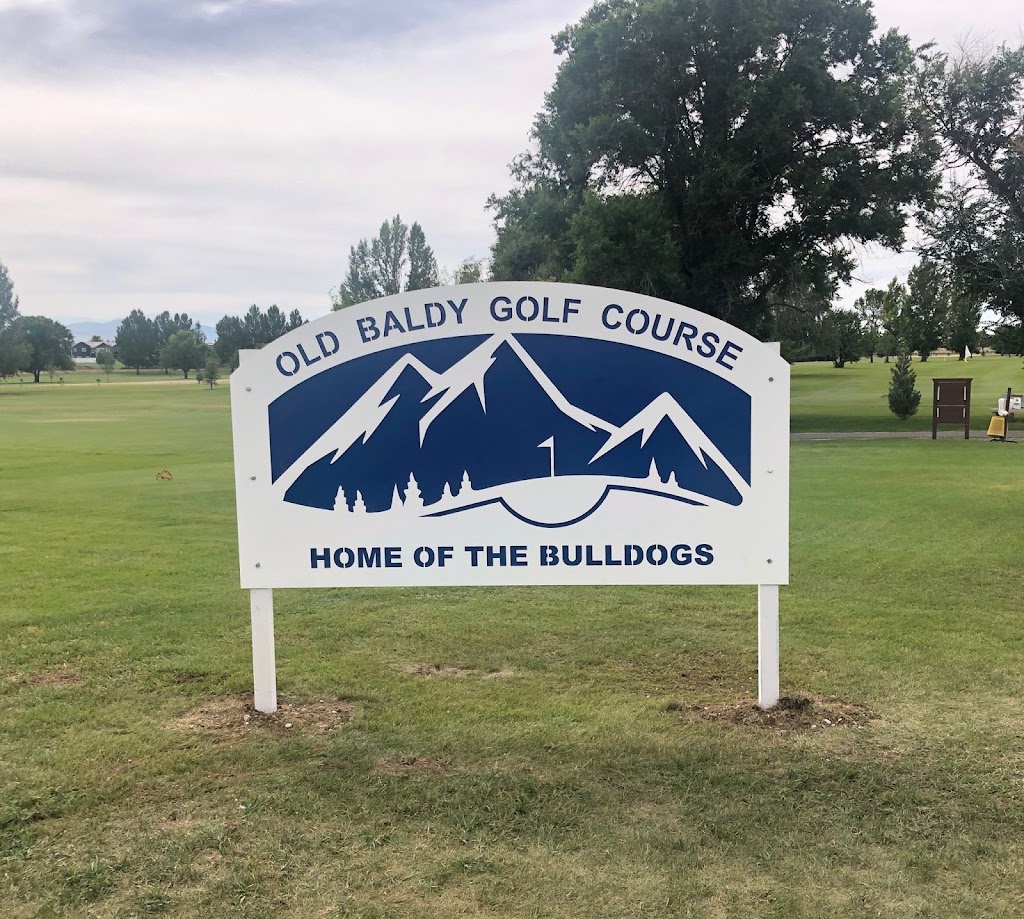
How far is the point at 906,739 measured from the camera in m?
4.01

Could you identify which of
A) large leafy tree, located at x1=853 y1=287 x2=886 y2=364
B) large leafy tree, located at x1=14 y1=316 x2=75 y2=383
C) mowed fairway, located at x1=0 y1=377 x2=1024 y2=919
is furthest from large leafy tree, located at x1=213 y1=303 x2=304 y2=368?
mowed fairway, located at x1=0 y1=377 x2=1024 y2=919

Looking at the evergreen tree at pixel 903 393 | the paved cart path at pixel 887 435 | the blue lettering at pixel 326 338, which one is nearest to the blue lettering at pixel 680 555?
the blue lettering at pixel 326 338

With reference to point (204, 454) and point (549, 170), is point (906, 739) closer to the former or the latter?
point (204, 454)

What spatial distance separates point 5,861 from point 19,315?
405ft

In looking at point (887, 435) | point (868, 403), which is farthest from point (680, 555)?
point (868, 403)

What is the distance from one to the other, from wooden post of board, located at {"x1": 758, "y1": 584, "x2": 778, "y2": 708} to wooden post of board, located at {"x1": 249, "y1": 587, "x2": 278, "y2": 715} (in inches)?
94.7

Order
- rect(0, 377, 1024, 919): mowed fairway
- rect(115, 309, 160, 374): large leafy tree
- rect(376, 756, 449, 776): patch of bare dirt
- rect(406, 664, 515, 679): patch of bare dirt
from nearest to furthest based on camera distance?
1. rect(0, 377, 1024, 919): mowed fairway
2. rect(376, 756, 449, 776): patch of bare dirt
3. rect(406, 664, 515, 679): patch of bare dirt
4. rect(115, 309, 160, 374): large leafy tree

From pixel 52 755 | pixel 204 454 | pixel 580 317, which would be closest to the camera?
pixel 52 755

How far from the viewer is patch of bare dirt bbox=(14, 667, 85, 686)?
484cm

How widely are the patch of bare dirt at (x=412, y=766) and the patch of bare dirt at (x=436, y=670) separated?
1129 millimetres

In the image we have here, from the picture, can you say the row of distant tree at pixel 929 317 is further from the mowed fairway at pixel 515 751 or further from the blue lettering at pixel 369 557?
the blue lettering at pixel 369 557

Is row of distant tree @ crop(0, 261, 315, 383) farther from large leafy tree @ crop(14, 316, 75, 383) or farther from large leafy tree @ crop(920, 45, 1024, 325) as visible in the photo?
large leafy tree @ crop(920, 45, 1024, 325)

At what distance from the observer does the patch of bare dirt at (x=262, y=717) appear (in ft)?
13.9

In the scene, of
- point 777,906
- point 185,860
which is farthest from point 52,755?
point 777,906
